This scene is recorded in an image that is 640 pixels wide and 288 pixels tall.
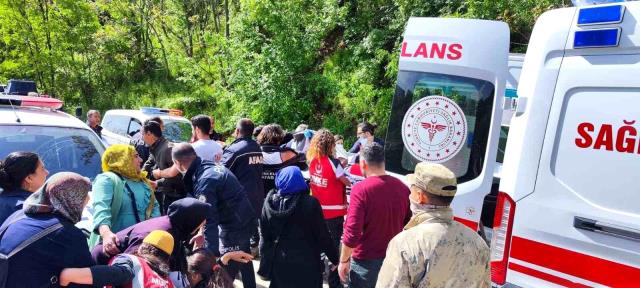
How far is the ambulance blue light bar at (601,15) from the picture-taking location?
2.62 meters

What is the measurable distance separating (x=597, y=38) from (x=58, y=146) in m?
4.50

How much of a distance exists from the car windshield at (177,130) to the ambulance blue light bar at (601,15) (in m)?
8.23

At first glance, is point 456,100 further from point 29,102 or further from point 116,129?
point 116,129

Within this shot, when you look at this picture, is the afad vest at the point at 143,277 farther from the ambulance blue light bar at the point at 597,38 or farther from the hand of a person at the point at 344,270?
the ambulance blue light bar at the point at 597,38

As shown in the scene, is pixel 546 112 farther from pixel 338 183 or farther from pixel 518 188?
pixel 338 183

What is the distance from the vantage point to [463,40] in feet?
12.2

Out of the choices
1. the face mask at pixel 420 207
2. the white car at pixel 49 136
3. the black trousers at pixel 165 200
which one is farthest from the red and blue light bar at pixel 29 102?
the face mask at pixel 420 207

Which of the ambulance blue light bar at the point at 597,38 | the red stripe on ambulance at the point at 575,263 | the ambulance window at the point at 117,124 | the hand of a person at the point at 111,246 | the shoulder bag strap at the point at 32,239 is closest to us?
the shoulder bag strap at the point at 32,239

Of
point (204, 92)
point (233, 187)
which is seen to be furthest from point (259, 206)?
point (204, 92)

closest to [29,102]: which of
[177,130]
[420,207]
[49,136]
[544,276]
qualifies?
[49,136]

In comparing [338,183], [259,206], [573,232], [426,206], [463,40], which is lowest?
[259,206]

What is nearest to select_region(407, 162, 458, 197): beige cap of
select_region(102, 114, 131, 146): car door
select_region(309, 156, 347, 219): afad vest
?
select_region(309, 156, 347, 219): afad vest

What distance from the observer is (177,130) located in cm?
1002

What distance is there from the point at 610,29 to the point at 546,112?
0.55m
